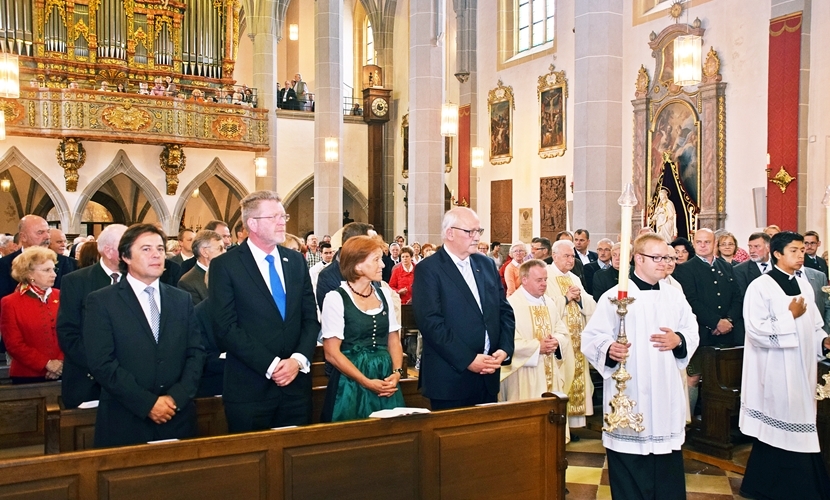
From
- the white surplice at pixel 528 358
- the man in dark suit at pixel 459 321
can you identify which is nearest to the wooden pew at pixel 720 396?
the white surplice at pixel 528 358

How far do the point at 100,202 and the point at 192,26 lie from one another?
6.18 m

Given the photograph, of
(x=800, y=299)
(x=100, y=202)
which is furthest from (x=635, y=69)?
(x=100, y=202)

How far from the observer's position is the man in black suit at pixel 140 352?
3441mm

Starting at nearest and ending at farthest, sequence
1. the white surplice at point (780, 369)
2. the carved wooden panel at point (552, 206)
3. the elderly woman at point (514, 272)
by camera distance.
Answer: the white surplice at point (780, 369) < the elderly woman at point (514, 272) < the carved wooden panel at point (552, 206)

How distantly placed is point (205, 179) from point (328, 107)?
504 cm

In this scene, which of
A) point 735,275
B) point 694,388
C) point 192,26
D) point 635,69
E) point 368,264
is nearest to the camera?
point 368,264

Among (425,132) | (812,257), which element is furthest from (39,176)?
(812,257)

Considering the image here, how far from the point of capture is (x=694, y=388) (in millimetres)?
6406

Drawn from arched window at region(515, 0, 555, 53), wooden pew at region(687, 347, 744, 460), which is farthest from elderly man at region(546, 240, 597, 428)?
arched window at region(515, 0, 555, 53)

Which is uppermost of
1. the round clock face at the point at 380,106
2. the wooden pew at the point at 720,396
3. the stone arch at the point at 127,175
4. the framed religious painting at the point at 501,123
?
the round clock face at the point at 380,106

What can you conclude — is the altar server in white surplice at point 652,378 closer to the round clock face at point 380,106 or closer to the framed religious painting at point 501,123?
the framed religious painting at point 501,123

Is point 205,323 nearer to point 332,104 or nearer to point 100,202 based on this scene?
point 332,104

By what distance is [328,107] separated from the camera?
16703mm

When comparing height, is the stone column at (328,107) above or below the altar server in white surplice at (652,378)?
above
